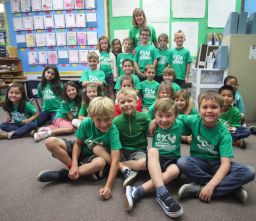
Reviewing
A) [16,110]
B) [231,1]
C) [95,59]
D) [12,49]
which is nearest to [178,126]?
[95,59]

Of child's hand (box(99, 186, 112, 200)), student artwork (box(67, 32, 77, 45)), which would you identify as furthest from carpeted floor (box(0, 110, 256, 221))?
student artwork (box(67, 32, 77, 45))

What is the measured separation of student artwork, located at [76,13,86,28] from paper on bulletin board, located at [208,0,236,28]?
2154 millimetres

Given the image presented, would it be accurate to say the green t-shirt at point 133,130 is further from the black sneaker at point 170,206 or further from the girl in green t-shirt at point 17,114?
the girl in green t-shirt at point 17,114

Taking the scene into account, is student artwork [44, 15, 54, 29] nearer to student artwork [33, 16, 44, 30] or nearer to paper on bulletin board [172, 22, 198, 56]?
student artwork [33, 16, 44, 30]

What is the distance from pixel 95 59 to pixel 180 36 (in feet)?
3.77

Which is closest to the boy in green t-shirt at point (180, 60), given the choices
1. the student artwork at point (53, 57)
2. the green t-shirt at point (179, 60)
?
the green t-shirt at point (179, 60)

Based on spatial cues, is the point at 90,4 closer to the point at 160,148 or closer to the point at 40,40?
the point at 40,40

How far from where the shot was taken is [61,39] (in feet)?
13.4

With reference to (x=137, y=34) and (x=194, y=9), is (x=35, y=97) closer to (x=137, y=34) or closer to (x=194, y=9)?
(x=137, y=34)

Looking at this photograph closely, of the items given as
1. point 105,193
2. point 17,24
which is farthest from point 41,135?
point 17,24

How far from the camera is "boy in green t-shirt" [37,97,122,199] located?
1344mm

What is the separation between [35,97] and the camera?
3.55 meters

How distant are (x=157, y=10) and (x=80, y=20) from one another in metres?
1.37

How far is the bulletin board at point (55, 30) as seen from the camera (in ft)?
12.8
